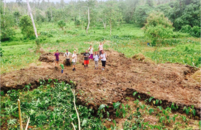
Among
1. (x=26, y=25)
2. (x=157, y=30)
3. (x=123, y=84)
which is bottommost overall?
(x=123, y=84)

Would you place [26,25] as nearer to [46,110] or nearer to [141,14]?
[46,110]

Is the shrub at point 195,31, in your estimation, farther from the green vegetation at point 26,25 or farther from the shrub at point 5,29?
the shrub at point 5,29

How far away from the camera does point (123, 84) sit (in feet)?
25.5

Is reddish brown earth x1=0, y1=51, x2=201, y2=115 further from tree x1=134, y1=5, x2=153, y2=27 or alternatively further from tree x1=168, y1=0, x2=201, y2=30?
tree x1=134, y1=5, x2=153, y2=27

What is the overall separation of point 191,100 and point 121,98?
3.11 m

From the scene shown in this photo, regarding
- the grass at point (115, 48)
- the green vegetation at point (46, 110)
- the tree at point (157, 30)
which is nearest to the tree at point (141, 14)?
the grass at point (115, 48)

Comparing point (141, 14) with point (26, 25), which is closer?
point (26, 25)

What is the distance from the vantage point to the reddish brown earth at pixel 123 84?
20.6 ft

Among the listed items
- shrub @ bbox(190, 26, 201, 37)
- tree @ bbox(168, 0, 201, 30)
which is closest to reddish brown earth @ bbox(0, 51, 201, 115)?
shrub @ bbox(190, 26, 201, 37)

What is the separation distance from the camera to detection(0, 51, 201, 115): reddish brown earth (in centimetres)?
629

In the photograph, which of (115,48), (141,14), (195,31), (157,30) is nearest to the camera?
(157,30)

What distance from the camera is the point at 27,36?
25.9 m

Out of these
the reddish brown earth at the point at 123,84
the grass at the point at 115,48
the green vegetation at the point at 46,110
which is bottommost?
the green vegetation at the point at 46,110

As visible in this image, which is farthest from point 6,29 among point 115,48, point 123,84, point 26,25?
point 123,84
